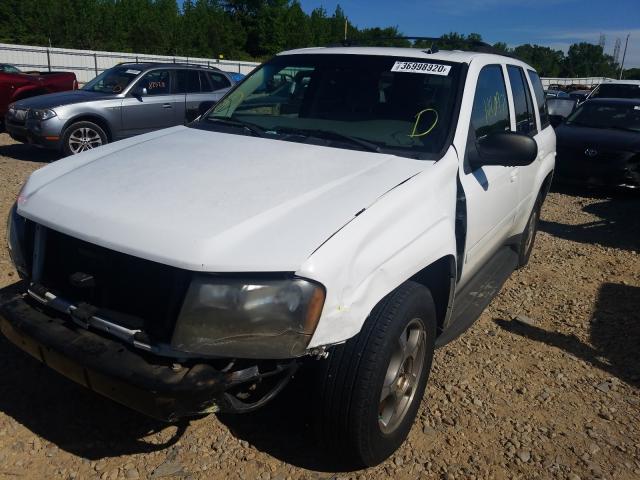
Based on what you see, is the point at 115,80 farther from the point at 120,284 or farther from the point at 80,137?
the point at 120,284

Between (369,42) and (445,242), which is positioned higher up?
(369,42)

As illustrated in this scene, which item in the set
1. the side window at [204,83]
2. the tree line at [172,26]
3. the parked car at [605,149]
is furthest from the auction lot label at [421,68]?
the tree line at [172,26]

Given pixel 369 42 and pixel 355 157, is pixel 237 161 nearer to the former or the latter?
pixel 355 157

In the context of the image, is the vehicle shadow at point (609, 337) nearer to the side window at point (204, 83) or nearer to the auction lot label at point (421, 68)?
the auction lot label at point (421, 68)

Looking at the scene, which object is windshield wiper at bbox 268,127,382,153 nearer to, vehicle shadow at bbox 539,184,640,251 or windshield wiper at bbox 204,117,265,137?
windshield wiper at bbox 204,117,265,137

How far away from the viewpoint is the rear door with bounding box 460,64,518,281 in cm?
312

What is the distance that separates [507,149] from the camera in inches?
118

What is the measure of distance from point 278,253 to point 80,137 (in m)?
8.39

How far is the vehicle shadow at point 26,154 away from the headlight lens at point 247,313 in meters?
8.87

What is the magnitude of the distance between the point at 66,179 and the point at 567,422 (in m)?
2.87

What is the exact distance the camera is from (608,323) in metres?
4.38

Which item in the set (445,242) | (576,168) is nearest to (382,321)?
(445,242)

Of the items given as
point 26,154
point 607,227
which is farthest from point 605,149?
point 26,154

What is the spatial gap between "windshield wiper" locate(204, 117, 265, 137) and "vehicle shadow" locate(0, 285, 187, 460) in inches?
59.8
